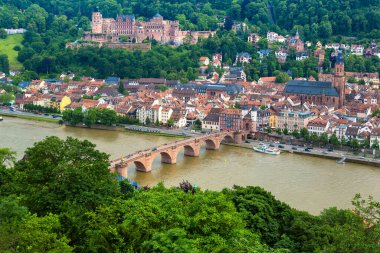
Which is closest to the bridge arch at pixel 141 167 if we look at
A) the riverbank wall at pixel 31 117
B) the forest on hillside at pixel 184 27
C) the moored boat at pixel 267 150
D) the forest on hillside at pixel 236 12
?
the moored boat at pixel 267 150

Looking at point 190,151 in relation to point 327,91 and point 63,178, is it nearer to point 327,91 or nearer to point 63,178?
point 63,178

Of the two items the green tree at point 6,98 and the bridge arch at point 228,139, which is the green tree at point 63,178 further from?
the green tree at point 6,98

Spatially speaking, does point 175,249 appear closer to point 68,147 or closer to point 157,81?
point 68,147

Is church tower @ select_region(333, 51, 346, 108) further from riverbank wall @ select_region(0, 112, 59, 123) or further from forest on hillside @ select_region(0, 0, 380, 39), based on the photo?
A: riverbank wall @ select_region(0, 112, 59, 123)

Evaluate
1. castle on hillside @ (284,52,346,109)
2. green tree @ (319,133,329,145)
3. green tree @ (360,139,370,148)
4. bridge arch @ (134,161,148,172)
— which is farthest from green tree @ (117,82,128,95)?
bridge arch @ (134,161,148,172)

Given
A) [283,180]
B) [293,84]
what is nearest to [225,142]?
[283,180]

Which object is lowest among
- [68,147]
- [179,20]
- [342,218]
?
[342,218]
